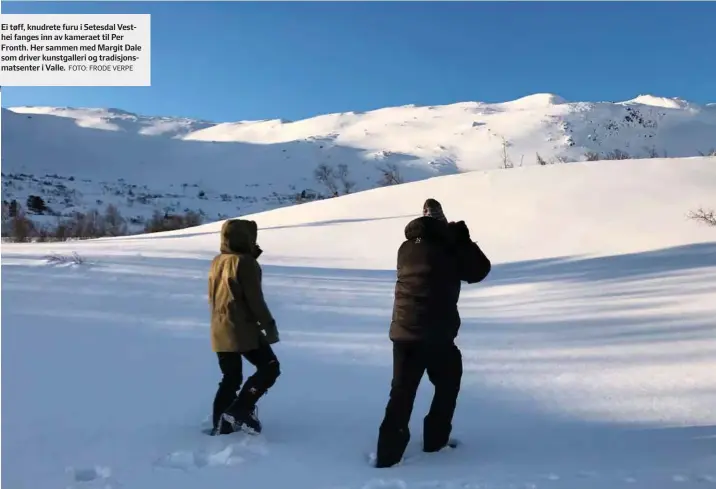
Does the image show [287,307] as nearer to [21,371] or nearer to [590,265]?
[21,371]

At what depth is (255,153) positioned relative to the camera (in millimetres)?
108438

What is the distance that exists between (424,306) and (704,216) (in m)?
13.1

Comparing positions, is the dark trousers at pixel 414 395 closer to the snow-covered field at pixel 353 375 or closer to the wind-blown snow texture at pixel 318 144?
the snow-covered field at pixel 353 375

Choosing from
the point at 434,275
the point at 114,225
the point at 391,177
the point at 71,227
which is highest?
the point at 391,177

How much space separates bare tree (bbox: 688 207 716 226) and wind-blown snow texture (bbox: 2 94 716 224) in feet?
181

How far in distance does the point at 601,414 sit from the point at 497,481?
1.64m

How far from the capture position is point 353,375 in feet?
18.0

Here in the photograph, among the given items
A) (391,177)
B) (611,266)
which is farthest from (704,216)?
(391,177)

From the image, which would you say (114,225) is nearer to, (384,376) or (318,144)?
(384,376)

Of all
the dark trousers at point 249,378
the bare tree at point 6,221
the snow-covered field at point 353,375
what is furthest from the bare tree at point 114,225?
the dark trousers at point 249,378

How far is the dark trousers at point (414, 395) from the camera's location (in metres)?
3.53

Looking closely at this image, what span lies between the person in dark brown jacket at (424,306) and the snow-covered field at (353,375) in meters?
0.26

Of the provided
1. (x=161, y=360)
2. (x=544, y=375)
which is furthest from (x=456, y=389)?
(x=161, y=360)

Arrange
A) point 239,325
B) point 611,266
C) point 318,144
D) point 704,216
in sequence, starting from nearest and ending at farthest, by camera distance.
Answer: point 239,325
point 611,266
point 704,216
point 318,144
